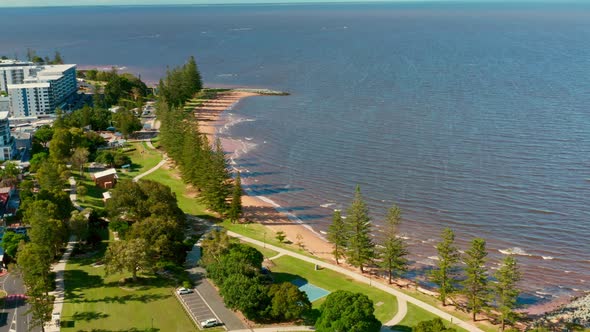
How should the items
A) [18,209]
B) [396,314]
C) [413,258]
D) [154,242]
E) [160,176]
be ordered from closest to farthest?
1. [396,314]
2. [154,242]
3. [413,258]
4. [18,209]
5. [160,176]

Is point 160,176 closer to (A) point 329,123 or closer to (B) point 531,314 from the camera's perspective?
(A) point 329,123

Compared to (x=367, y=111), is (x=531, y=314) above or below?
below

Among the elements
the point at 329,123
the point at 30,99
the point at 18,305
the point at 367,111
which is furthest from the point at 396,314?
the point at 30,99

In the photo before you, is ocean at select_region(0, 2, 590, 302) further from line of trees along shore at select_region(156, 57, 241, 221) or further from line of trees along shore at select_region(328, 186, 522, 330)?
line of trees along shore at select_region(156, 57, 241, 221)

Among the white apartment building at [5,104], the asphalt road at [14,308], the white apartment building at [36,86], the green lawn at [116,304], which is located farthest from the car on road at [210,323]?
the white apartment building at [36,86]

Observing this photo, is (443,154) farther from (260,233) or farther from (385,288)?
(385,288)

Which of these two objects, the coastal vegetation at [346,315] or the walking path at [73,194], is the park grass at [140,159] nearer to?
the walking path at [73,194]

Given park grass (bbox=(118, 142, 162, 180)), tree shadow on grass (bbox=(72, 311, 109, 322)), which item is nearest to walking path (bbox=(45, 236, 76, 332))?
tree shadow on grass (bbox=(72, 311, 109, 322))
